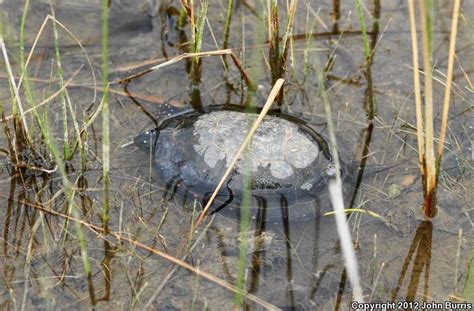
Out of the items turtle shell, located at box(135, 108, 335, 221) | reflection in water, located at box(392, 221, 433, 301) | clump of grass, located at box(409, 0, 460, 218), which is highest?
clump of grass, located at box(409, 0, 460, 218)

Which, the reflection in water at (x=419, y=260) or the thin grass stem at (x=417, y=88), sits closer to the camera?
the thin grass stem at (x=417, y=88)

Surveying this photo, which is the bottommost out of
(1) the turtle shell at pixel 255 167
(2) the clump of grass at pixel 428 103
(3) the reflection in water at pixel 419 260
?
(3) the reflection in water at pixel 419 260

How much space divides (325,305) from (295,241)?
360 mm

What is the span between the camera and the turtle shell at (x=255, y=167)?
2.82 meters

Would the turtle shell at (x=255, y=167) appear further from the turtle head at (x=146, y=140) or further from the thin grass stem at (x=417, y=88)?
the thin grass stem at (x=417, y=88)

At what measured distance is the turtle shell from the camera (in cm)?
282

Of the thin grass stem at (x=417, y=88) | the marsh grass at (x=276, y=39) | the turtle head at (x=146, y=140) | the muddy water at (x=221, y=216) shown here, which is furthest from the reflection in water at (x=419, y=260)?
the turtle head at (x=146, y=140)

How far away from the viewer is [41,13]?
12.7 feet

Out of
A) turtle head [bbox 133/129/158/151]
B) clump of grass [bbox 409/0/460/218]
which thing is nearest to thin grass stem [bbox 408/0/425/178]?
clump of grass [bbox 409/0/460/218]

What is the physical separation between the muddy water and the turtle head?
0.06m

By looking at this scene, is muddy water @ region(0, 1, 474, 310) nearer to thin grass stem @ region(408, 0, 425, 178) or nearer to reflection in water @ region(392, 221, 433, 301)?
reflection in water @ region(392, 221, 433, 301)

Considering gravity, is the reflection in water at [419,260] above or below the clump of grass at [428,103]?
below

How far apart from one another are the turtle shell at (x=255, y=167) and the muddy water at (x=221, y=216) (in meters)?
0.07

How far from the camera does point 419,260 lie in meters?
2.67
